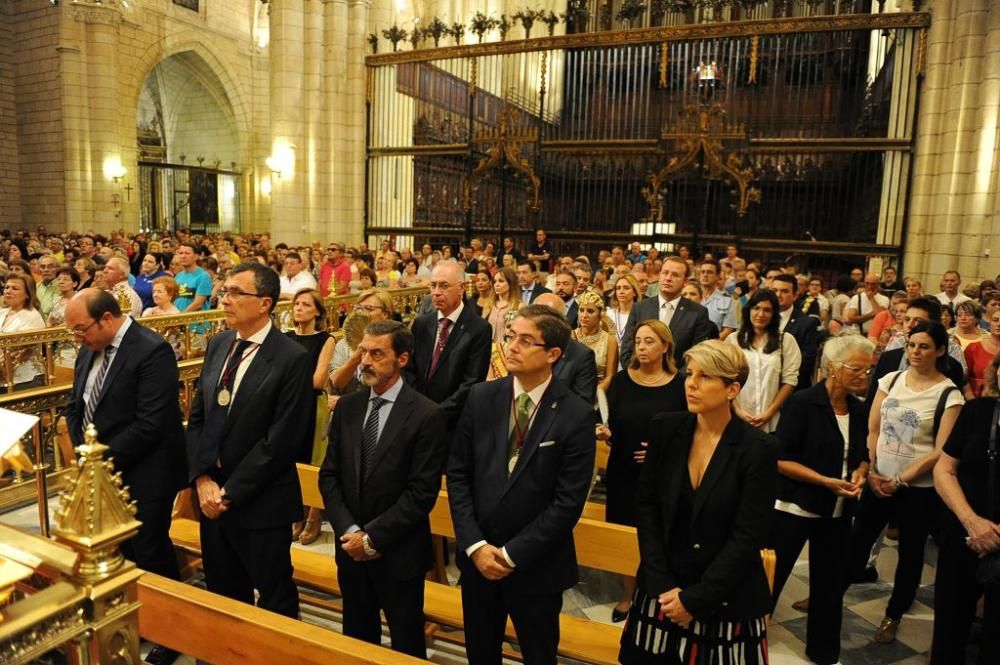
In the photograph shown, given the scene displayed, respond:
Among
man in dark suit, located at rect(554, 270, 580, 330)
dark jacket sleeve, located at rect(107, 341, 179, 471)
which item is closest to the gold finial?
dark jacket sleeve, located at rect(107, 341, 179, 471)

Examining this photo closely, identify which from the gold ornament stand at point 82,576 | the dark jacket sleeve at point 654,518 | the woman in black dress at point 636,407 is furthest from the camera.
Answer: the woman in black dress at point 636,407

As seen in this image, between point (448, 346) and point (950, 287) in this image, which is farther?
point (950, 287)

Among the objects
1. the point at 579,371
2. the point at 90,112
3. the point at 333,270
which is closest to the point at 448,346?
the point at 579,371

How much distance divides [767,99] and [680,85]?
7.36 ft

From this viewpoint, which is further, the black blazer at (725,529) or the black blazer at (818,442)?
the black blazer at (818,442)

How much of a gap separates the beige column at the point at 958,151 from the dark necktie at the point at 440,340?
28.1 ft

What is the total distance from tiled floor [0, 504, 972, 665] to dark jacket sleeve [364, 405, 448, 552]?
104 cm

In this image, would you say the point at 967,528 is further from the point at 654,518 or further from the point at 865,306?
the point at 865,306

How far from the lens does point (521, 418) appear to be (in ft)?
8.41

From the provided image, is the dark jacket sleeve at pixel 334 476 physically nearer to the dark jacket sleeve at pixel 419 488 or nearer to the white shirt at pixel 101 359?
the dark jacket sleeve at pixel 419 488

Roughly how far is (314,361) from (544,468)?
244cm

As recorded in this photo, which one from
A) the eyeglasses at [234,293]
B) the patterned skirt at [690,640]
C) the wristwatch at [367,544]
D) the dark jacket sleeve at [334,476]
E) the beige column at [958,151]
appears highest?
the beige column at [958,151]

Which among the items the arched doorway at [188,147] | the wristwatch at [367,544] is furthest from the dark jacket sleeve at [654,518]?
the arched doorway at [188,147]

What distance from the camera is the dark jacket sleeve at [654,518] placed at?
7.55 ft
